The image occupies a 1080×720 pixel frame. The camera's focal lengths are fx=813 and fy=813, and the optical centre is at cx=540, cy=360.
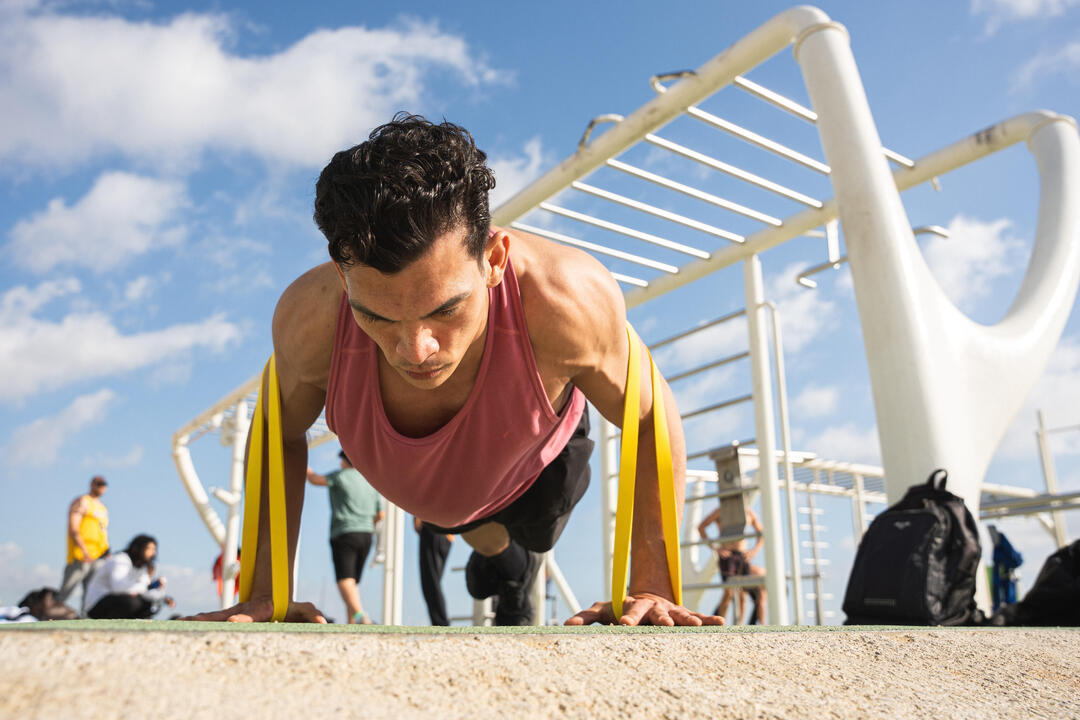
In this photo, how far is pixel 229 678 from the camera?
0.91m

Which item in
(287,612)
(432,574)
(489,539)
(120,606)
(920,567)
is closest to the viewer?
(287,612)

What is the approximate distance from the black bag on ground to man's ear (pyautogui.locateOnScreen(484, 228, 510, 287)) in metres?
2.46

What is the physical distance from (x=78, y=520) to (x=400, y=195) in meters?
6.78

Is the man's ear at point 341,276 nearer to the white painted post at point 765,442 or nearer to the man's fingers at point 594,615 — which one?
the man's fingers at point 594,615

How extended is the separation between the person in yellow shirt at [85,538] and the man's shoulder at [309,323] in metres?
5.54

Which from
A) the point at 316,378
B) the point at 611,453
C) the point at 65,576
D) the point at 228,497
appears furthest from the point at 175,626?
the point at 228,497

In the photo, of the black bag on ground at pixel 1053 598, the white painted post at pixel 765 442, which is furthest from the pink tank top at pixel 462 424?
the white painted post at pixel 765 442

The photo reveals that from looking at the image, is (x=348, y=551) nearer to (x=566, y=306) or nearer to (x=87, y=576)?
(x=87, y=576)

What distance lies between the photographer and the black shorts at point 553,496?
118 inches

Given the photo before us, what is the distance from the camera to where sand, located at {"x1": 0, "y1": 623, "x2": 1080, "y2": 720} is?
861mm

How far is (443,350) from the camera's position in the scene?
191cm

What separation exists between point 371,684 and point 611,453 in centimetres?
530

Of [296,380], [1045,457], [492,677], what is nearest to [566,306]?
[296,380]

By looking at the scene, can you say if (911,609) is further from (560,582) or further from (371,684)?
(560,582)
